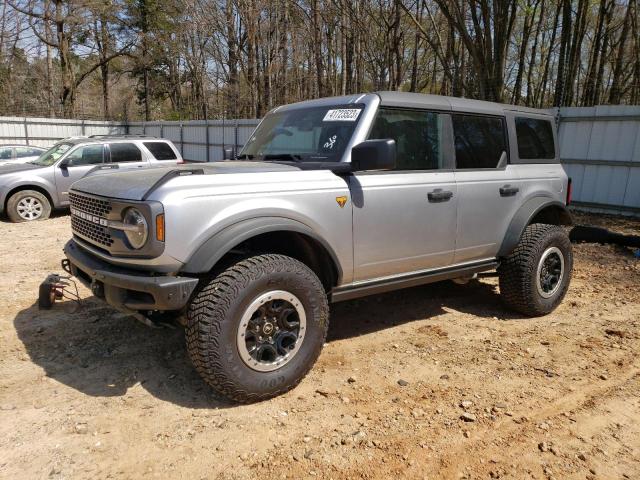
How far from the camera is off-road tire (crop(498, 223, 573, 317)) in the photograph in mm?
4535

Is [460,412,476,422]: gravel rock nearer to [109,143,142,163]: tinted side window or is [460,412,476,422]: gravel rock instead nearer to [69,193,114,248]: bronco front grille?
[69,193,114,248]: bronco front grille

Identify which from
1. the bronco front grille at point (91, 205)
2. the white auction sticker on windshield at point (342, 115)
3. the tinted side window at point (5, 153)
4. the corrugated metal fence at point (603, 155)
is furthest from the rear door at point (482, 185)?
the tinted side window at point (5, 153)

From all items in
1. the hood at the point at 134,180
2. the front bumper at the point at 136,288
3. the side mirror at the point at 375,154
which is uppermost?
the side mirror at the point at 375,154

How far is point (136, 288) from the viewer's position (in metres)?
2.81

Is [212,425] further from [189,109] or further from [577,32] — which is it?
[189,109]

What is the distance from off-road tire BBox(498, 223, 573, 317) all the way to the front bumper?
3.07 meters

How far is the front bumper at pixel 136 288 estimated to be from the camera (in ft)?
9.09

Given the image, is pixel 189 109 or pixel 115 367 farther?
pixel 189 109

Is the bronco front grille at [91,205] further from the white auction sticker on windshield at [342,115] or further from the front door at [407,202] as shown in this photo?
the white auction sticker on windshield at [342,115]

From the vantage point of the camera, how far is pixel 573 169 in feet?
36.2

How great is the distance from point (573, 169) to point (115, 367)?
419 inches

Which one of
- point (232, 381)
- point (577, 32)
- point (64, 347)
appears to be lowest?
point (64, 347)

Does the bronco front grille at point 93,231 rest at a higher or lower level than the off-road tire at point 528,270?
higher

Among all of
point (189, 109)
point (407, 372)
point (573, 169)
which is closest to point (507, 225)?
point (407, 372)
